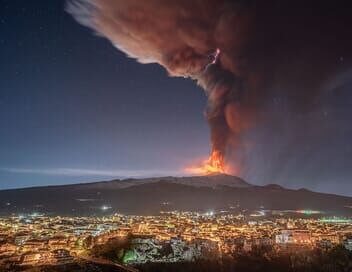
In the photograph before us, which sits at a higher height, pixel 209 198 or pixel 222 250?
pixel 209 198

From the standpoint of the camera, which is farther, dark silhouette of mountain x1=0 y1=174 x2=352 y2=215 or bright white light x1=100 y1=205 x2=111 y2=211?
bright white light x1=100 y1=205 x2=111 y2=211

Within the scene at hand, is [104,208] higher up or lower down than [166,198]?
lower down

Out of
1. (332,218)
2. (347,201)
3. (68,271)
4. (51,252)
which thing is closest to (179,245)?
(51,252)

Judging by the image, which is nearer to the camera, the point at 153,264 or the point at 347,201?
the point at 153,264

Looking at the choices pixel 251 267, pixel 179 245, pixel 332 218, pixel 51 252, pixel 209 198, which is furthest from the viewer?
pixel 209 198

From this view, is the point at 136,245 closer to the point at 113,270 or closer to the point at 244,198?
the point at 113,270

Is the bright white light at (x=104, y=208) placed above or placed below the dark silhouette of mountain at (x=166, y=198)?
below

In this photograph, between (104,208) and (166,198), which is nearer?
(104,208)

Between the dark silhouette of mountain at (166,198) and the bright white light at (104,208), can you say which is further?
the bright white light at (104,208)
